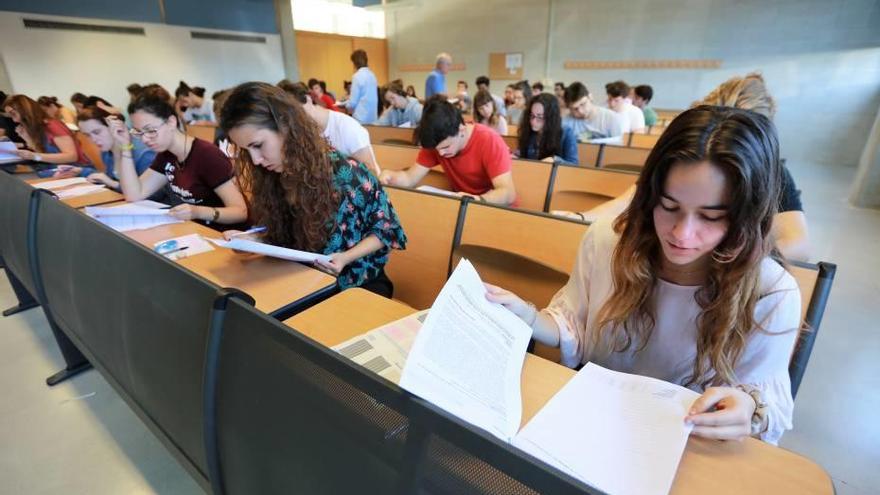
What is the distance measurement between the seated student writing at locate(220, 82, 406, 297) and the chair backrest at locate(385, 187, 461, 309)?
20 cm

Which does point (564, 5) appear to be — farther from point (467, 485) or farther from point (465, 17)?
point (467, 485)

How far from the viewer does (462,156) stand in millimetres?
2293

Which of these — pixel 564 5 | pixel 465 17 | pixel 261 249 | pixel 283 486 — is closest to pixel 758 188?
pixel 283 486

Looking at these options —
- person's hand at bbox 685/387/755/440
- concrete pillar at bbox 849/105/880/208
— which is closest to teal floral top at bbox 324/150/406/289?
person's hand at bbox 685/387/755/440

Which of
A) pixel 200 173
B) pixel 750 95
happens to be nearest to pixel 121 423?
pixel 200 173

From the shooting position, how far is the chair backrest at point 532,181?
2.40m

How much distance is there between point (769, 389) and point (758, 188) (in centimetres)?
39

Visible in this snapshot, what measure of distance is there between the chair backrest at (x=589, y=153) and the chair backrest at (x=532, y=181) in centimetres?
88

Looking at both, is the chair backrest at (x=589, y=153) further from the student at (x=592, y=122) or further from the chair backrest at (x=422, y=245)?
the chair backrest at (x=422, y=245)

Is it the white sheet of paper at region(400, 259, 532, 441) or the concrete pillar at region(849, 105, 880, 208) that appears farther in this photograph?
the concrete pillar at region(849, 105, 880, 208)

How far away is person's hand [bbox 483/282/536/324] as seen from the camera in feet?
2.68

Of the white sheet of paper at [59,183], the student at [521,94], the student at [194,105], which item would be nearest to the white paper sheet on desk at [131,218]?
the white sheet of paper at [59,183]

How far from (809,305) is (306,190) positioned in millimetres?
1409

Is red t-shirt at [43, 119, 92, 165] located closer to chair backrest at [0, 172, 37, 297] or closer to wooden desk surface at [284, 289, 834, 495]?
chair backrest at [0, 172, 37, 297]
